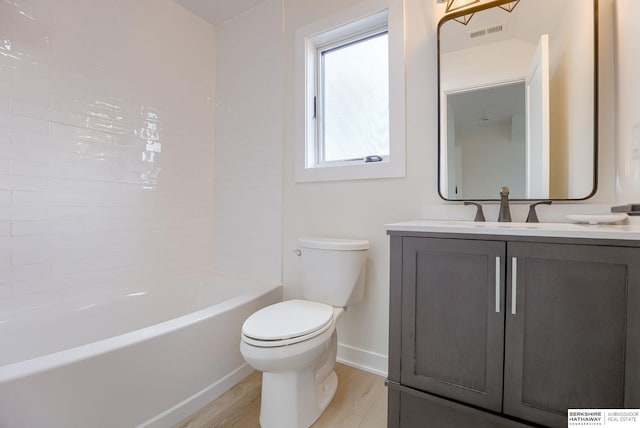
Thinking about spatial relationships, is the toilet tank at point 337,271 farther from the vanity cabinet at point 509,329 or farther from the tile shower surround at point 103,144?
the tile shower surround at point 103,144

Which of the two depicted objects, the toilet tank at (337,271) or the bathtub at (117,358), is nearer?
the bathtub at (117,358)

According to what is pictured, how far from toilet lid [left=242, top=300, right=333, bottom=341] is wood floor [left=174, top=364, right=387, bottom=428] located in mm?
454

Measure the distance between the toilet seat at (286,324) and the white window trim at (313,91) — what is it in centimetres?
82

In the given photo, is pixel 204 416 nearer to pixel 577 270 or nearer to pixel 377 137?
pixel 577 270

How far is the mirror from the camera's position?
1.23m

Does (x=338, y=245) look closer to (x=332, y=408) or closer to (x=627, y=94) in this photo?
(x=332, y=408)

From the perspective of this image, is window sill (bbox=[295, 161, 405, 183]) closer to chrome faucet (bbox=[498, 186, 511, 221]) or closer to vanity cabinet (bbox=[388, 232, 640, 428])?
chrome faucet (bbox=[498, 186, 511, 221])

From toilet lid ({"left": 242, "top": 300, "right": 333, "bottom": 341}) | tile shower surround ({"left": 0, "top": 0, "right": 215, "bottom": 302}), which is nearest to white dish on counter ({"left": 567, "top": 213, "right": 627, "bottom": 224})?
toilet lid ({"left": 242, "top": 300, "right": 333, "bottom": 341})

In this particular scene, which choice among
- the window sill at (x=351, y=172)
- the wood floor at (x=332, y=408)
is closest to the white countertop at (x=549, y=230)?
the window sill at (x=351, y=172)

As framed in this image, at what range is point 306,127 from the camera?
1962 millimetres

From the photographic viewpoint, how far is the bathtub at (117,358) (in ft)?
3.17

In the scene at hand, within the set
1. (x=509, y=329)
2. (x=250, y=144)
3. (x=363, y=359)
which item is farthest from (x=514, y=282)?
(x=250, y=144)

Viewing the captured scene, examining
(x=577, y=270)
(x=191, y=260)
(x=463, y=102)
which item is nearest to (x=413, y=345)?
(x=577, y=270)

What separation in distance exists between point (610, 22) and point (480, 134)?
61cm
